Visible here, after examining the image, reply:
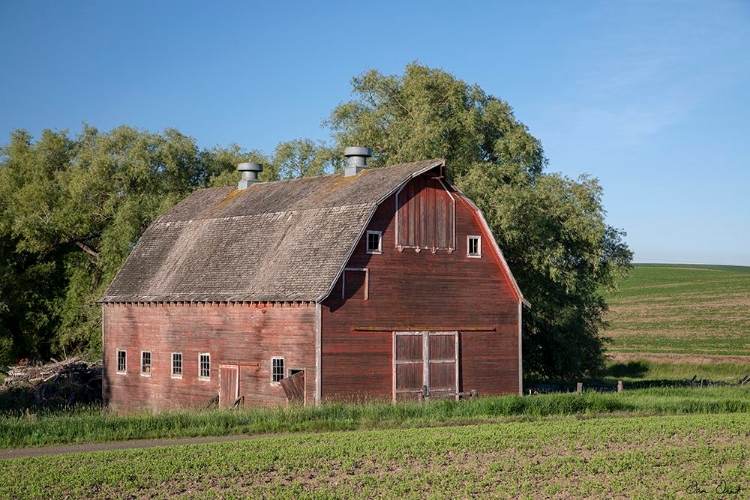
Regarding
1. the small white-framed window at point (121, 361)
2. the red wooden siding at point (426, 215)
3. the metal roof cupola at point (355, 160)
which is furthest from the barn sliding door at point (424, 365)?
the small white-framed window at point (121, 361)

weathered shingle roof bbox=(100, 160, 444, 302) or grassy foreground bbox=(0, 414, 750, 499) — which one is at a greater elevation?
weathered shingle roof bbox=(100, 160, 444, 302)

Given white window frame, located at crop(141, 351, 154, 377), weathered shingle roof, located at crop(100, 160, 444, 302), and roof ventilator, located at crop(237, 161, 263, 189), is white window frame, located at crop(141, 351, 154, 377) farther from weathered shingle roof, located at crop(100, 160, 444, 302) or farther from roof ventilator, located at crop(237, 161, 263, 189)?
roof ventilator, located at crop(237, 161, 263, 189)

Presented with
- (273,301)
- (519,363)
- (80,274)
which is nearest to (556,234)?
(519,363)

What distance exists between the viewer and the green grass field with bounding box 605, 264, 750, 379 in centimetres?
5631

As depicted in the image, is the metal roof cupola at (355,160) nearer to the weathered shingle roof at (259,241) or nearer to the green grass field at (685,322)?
the weathered shingle roof at (259,241)

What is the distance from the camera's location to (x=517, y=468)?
21719 mm

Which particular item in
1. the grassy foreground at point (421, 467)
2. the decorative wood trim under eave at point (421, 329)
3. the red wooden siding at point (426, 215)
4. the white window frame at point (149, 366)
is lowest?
the grassy foreground at point (421, 467)

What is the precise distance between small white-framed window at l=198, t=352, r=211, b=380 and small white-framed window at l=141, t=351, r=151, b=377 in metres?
3.70

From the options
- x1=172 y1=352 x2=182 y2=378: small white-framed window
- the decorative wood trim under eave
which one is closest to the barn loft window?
the decorative wood trim under eave

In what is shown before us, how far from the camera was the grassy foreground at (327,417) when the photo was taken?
26906mm

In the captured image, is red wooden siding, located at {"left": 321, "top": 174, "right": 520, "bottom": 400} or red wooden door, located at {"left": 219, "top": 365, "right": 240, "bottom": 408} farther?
red wooden door, located at {"left": 219, "top": 365, "right": 240, "bottom": 408}

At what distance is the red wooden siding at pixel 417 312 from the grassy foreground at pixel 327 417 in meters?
2.30

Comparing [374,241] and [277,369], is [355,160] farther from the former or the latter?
[277,369]

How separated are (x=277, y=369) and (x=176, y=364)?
21.3ft
